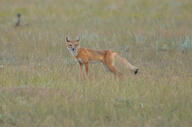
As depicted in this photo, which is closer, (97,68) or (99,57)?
(99,57)

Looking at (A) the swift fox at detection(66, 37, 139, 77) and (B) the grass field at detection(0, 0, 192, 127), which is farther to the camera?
(A) the swift fox at detection(66, 37, 139, 77)

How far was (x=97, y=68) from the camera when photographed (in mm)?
10156

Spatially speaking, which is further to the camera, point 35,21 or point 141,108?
point 35,21

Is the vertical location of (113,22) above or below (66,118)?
above

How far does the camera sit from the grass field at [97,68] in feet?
21.8

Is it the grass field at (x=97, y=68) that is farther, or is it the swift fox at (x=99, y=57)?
the swift fox at (x=99, y=57)

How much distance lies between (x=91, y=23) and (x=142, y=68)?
6.97 metres

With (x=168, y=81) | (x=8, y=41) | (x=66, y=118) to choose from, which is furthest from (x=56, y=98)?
(x=8, y=41)

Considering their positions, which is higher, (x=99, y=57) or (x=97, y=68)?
(x=99, y=57)

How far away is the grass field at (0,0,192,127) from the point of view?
21.8 feet

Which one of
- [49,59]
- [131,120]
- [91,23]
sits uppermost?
[91,23]

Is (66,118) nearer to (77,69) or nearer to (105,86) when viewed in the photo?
(105,86)

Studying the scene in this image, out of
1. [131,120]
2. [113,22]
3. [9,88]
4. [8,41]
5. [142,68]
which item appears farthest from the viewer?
[113,22]

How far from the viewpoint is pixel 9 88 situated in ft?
25.9
